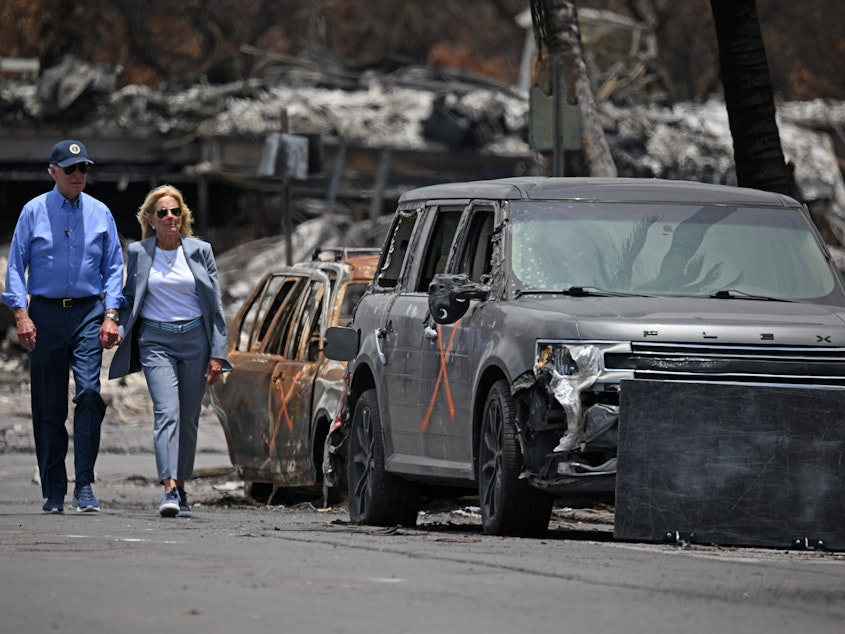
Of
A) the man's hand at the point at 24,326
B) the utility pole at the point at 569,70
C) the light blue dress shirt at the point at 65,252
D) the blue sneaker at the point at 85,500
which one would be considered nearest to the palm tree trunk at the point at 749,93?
the utility pole at the point at 569,70

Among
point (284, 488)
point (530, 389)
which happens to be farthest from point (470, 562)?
point (284, 488)

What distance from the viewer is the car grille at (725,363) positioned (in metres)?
9.73

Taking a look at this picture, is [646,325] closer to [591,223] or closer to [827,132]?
[591,223]

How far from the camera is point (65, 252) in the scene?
12.5 metres

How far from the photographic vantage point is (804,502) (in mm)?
9578

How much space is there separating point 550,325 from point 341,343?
3.00m

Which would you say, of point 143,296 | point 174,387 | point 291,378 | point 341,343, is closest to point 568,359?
point 341,343

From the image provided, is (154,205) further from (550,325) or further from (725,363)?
(725,363)

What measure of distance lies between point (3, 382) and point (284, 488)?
1241 centimetres

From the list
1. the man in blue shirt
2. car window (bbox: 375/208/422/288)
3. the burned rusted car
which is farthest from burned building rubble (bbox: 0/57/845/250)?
the man in blue shirt

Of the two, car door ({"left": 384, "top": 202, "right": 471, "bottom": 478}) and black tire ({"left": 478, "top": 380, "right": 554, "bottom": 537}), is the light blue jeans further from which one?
black tire ({"left": 478, "top": 380, "right": 554, "bottom": 537})

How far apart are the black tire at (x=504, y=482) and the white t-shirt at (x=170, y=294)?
252 cm

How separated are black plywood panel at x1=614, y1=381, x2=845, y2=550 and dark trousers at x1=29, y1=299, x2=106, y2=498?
4.05 meters

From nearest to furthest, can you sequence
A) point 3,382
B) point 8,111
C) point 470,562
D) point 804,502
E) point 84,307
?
point 470,562, point 804,502, point 84,307, point 3,382, point 8,111
